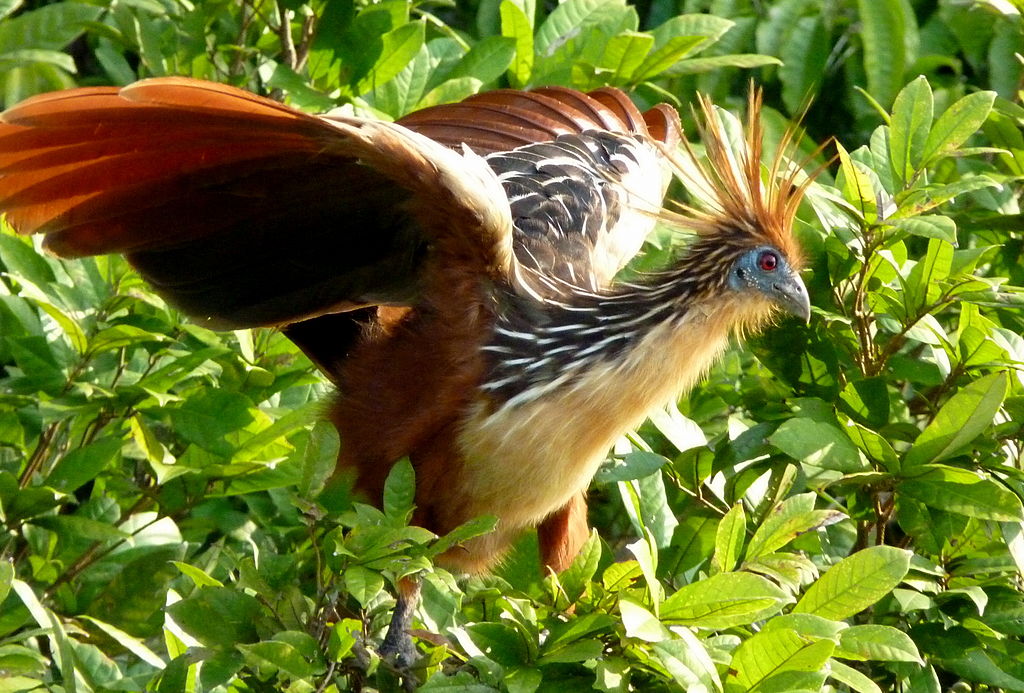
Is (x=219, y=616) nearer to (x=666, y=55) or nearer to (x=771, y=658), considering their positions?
(x=771, y=658)

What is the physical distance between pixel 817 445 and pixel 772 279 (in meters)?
0.51

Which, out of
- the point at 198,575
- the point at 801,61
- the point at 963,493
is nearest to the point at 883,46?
the point at 801,61

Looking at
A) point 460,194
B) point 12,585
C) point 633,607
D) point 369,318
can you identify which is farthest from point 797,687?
point 369,318

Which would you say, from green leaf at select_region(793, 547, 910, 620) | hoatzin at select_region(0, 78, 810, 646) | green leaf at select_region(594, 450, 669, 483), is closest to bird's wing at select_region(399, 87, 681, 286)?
hoatzin at select_region(0, 78, 810, 646)

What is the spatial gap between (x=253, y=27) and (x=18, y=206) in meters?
1.73

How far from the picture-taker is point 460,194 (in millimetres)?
3061

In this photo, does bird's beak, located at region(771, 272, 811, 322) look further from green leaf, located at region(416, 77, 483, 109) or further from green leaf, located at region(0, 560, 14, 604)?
green leaf, located at region(0, 560, 14, 604)

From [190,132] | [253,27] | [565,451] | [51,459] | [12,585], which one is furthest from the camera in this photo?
[253,27]

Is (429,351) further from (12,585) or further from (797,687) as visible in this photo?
(797,687)

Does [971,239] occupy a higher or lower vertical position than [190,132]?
lower

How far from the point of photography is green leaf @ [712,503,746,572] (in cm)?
259

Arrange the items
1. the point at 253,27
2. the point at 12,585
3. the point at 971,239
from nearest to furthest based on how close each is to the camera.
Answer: the point at 12,585 < the point at 971,239 < the point at 253,27

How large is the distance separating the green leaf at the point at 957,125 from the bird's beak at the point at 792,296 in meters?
0.44

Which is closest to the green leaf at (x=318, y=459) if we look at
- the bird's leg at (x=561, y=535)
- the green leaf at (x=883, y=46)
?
the bird's leg at (x=561, y=535)
